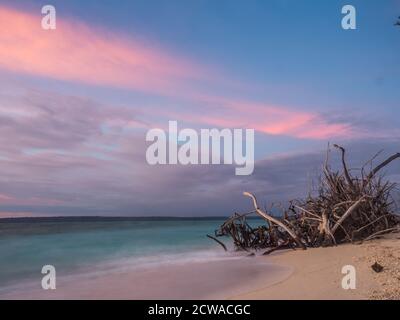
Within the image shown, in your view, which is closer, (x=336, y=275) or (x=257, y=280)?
(x=336, y=275)

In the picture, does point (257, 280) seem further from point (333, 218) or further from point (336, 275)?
point (333, 218)

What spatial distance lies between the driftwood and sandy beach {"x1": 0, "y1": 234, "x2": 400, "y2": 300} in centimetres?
80

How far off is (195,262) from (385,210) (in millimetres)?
5152

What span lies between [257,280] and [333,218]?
445cm

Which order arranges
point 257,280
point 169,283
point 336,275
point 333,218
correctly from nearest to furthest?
1. point 336,275
2. point 257,280
3. point 169,283
4. point 333,218

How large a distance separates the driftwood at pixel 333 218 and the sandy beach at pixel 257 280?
31.7 inches

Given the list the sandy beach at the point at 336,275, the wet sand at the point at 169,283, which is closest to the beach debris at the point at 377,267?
the sandy beach at the point at 336,275

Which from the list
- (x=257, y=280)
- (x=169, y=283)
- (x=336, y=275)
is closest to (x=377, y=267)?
(x=336, y=275)

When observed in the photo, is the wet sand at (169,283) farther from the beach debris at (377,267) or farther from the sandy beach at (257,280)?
the beach debris at (377,267)

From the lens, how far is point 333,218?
1077 centimetres

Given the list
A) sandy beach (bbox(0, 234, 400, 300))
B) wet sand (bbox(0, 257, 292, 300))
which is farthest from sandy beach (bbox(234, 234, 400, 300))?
wet sand (bbox(0, 257, 292, 300))

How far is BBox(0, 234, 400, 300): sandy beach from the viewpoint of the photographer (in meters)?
5.59

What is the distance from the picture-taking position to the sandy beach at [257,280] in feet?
18.4

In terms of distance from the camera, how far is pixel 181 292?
20.9ft
